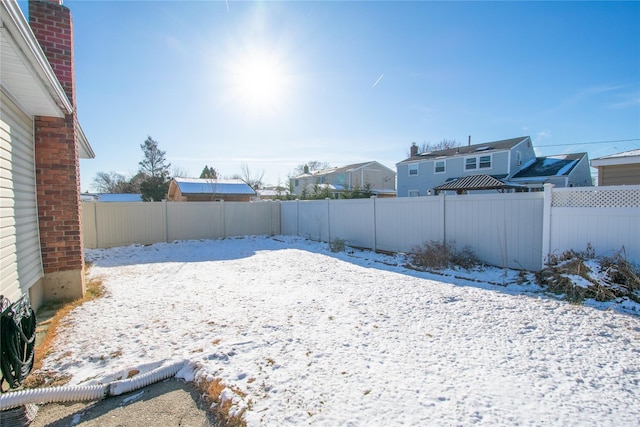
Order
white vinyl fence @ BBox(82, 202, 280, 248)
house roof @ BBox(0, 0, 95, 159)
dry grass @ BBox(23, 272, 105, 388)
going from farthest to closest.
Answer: white vinyl fence @ BBox(82, 202, 280, 248)
dry grass @ BBox(23, 272, 105, 388)
house roof @ BBox(0, 0, 95, 159)

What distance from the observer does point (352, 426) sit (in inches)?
80.5

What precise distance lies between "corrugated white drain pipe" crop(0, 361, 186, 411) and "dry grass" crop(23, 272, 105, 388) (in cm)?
45

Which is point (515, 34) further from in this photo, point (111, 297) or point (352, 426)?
point (111, 297)

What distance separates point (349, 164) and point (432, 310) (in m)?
31.4

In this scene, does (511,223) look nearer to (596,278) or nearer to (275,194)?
(596,278)

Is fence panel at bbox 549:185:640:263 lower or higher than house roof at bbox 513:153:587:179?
lower

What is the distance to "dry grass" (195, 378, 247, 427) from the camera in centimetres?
217

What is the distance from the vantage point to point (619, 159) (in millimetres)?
8789

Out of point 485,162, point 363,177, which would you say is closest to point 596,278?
point 485,162

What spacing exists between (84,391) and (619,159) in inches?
491

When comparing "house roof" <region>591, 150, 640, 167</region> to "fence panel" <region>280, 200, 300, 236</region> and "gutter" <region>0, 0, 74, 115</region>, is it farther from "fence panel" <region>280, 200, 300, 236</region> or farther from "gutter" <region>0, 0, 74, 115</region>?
"gutter" <region>0, 0, 74, 115</region>

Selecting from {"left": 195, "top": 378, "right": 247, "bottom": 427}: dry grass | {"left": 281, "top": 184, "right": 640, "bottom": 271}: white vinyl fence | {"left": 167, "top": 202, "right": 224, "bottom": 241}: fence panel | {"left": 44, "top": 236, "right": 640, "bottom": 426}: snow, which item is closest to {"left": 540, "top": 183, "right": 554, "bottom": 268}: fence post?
{"left": 281, "top": 184, "right": 640, "bottom": 271}: white vinyl fence

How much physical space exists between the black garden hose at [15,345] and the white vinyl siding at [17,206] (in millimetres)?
686

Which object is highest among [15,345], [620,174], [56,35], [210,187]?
[56,35]
